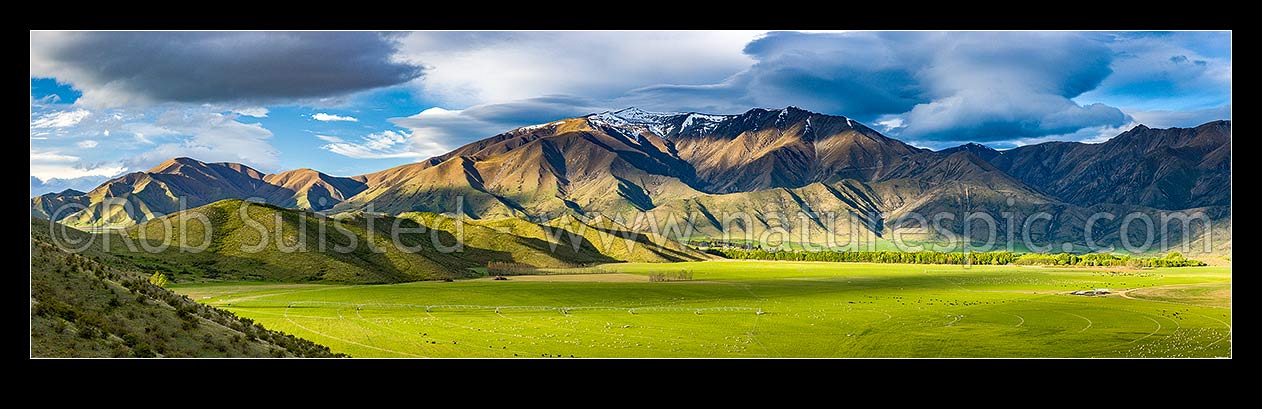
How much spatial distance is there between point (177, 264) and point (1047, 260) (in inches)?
7833

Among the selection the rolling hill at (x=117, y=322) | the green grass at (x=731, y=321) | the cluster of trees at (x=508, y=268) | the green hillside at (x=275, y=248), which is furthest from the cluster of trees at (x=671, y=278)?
the rolling hill at (x=117, y=322)

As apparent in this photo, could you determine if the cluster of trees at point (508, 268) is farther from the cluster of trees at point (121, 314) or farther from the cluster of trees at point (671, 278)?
the cluster of trees at point (121, 314)

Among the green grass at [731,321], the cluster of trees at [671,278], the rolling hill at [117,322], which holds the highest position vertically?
the rolling hill at [117,322]

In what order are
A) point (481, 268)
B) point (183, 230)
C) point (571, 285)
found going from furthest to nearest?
point (481, 268) → point (183, 230) → point (571, 285)

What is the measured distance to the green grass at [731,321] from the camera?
149ft

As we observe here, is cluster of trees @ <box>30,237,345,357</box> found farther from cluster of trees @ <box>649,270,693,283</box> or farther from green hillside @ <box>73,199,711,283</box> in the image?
cluster of trees @ <box>649,270,693,283</box>

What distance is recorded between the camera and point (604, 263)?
191375mm

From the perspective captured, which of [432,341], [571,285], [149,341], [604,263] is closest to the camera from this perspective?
[149,341]

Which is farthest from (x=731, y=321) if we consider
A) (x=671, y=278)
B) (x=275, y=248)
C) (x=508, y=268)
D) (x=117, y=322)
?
(x=508, y=268)

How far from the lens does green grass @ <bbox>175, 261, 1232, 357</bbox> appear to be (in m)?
45.5

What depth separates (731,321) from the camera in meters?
60.5

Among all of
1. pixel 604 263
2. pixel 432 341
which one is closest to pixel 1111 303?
pixel 432 341
